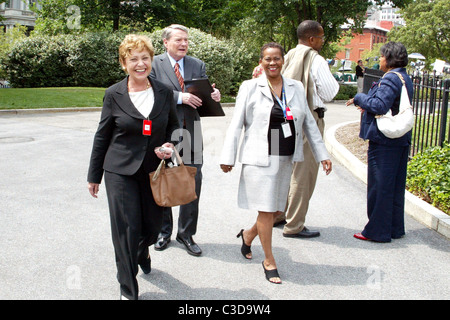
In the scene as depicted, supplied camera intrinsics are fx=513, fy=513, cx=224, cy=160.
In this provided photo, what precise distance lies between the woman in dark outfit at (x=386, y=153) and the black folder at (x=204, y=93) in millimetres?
1526

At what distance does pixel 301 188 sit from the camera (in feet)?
17.2

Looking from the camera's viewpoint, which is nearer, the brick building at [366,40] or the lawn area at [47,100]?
the lawn area at [47,100]

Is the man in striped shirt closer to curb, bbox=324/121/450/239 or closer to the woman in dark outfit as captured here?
the woman in dark outfit

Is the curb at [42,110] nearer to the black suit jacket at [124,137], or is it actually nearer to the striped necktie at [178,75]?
the striped necktie at [178,75]

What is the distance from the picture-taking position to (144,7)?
34.8 metres

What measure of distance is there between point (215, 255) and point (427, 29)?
57.4m

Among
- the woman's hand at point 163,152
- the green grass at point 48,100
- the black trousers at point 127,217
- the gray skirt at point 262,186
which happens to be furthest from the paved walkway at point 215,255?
the green grass at point 48,100

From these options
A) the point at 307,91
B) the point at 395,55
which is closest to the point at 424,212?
the point at 395,55

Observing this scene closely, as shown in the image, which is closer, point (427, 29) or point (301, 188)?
point (301, 188)

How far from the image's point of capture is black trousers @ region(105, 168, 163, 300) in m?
3.55

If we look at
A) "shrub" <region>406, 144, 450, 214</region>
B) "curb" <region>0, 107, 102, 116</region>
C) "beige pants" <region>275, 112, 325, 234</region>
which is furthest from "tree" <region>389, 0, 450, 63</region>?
"beige pants" <region>275, 112, 325, 234</region>

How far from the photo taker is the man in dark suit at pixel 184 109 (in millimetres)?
4711

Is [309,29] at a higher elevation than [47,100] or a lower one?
higher

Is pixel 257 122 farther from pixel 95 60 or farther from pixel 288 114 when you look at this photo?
pixel 95 60
